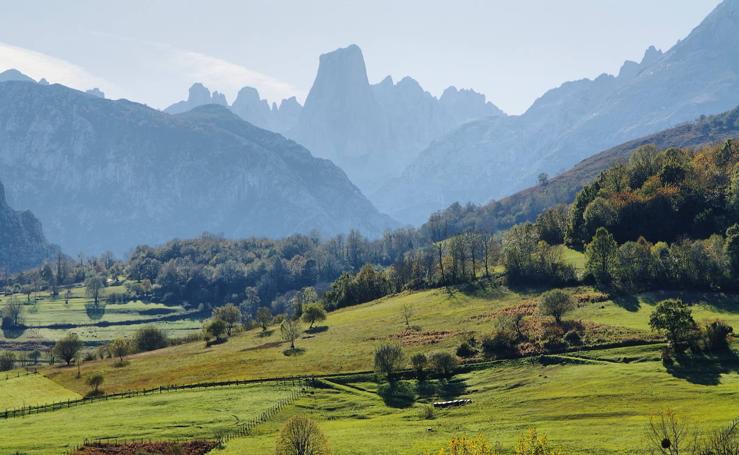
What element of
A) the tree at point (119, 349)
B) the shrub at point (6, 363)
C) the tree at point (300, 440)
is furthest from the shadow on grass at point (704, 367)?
the shrub at point (6, 363)

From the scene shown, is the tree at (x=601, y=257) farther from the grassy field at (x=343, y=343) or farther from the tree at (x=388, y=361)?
the tree at (x=388, y=361)

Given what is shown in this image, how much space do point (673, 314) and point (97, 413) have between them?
286ft

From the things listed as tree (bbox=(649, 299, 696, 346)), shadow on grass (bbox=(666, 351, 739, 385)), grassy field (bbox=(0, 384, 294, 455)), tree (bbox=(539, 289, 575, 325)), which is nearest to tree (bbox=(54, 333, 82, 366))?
grassy field (bbox=(0, 384, 294, 455))

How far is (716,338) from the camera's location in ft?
315

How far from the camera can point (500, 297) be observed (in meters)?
154

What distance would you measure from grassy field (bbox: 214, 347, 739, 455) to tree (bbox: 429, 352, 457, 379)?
9.43 feet

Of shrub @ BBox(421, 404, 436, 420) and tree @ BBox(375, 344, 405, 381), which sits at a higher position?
tree @ BBox(375, 344, 405, 381)

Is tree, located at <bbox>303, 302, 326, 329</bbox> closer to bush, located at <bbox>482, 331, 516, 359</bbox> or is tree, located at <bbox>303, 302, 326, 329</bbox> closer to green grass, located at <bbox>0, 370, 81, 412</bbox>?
bush, located at <bbox>482, 331, 516, 359</bbox>

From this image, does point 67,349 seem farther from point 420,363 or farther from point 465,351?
point 465,351

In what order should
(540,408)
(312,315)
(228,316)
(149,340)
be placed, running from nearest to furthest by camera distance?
(540,408) < (312,315) < (149,340) < (228,316)

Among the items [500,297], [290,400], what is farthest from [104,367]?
[500,297]

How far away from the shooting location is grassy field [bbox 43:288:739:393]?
118m

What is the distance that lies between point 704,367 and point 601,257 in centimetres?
6256

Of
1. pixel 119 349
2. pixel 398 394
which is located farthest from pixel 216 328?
pixel 398 394
